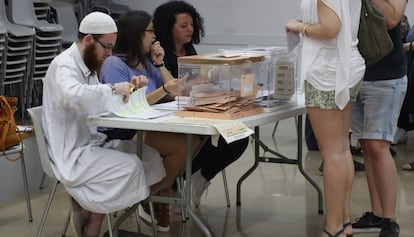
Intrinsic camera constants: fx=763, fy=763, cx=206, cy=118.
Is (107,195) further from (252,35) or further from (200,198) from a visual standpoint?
(252,35)

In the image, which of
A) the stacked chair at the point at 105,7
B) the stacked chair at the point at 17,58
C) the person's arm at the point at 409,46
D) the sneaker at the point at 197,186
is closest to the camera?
the sneaker at the point at 197,186

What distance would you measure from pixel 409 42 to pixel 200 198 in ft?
7.63

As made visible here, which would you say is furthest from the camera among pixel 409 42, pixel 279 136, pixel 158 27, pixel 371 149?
pixel 279 136

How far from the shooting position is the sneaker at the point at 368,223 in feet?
12.9

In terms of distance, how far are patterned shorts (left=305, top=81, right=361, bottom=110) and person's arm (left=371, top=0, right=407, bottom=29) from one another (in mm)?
393

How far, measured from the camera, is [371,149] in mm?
3781

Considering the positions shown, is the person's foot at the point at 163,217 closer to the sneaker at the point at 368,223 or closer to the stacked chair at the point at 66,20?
the sneaker at the point at 368,223

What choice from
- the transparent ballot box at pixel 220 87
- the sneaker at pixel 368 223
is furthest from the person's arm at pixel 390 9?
the sneaker at pixel 368 223

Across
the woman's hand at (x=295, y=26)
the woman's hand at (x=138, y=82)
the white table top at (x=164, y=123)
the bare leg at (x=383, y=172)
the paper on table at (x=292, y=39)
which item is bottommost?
the bare leg at (x=383, y=172)

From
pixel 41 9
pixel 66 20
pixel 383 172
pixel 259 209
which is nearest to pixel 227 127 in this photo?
pixel 383 172

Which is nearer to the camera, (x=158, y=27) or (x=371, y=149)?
(x=371, y=149)

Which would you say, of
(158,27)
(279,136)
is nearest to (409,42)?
(279,136)

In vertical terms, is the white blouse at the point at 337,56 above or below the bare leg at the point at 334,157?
above

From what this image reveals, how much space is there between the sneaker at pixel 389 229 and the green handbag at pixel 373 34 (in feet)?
2.71
